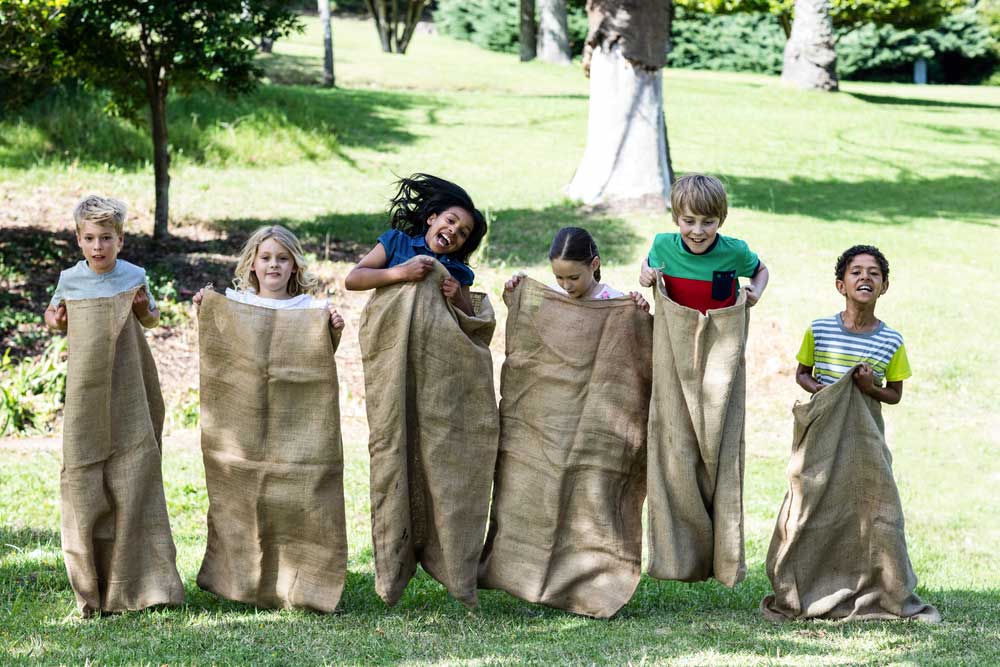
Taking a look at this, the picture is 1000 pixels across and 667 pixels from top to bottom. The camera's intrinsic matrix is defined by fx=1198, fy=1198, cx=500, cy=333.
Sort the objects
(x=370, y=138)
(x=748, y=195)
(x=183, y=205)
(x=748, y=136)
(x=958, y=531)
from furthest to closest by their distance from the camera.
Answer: (x=748, y=136), (x=370, y=138), (x=748, y=195), (x=183, y=205), (x=958, y=531)

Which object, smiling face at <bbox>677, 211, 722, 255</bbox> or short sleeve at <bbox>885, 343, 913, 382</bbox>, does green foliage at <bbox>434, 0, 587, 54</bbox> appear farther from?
short sleeve at <bbox>885, 343, 913, 382</bbox>

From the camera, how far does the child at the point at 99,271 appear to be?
4.87 metres

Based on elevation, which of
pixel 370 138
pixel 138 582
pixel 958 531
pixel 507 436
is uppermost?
pixel 370 138

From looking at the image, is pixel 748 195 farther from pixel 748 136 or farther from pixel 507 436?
pixel 507 436

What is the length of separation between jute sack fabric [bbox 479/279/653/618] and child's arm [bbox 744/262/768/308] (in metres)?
0.44

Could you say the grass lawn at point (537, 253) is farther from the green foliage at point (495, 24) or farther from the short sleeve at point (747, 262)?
the green foliage at point (495, 24)

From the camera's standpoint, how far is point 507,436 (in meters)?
5.24

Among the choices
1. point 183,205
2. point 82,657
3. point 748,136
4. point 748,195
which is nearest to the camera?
point 82,657

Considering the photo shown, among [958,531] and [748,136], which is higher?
[748,136]

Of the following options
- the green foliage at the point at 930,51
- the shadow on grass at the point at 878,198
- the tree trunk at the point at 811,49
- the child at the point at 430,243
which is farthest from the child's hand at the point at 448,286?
the green foliage at the point at 930,51

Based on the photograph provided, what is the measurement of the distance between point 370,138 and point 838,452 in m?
15.6

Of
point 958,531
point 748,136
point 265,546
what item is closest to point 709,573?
point 265,546

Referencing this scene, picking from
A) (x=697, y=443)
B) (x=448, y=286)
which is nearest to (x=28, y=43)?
(x=448, y=286)

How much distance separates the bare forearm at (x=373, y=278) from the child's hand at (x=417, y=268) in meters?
0.02
